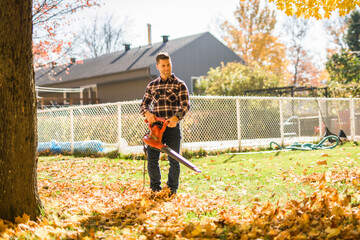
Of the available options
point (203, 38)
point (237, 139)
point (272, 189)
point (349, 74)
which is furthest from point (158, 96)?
point (203, 38)

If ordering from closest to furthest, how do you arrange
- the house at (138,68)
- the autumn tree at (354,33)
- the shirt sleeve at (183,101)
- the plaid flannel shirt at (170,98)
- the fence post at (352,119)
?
1. the shirt sleeve at (183,101)
2. the plaid flannel shirt at (170,98)
3. the fence post at (352,119)
4. the house at (138,68)
5. the autumn tree at (354,33)

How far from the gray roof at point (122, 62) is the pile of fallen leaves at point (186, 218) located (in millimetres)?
18183

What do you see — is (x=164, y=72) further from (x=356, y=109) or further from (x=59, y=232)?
(x=356, y=109)

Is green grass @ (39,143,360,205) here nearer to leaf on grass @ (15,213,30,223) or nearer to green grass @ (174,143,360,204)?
green grass @ (174,143,360,204)

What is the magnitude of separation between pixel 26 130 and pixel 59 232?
1.05 meters

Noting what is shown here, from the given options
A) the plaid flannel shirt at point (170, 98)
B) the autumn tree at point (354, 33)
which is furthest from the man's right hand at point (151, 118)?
the autumn tree at point (354, 33)

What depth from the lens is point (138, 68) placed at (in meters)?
22.9

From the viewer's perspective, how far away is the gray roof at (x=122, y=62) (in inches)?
950

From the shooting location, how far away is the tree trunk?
3.75 meters

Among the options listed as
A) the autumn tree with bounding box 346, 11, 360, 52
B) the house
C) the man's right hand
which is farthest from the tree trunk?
the autumn tree with bounding box 346, 11, 360, 52

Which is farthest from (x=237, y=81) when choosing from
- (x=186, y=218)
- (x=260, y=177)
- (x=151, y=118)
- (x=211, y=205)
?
(x=186, y=218)

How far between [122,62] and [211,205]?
22108 millimetres

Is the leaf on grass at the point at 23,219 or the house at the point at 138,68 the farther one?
the house at the point at 138,68

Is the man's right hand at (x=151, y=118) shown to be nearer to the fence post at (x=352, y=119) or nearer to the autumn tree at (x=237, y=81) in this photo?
the fence post at (x=352, y=119)
